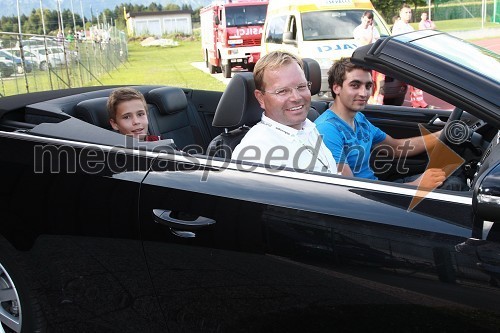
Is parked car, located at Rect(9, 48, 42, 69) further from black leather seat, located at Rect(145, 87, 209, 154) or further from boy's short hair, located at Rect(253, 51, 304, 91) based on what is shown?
boy's short hair, located at Rect(253, 51, 304, 91)

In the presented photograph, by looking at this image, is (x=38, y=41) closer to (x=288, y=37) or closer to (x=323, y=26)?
(x=288, y=37)

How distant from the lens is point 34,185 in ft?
7.33

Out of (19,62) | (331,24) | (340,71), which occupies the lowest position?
(19,62)

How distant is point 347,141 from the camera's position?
9.45 feet

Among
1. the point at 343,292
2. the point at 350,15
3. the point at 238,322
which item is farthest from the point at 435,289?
the point at 350,15

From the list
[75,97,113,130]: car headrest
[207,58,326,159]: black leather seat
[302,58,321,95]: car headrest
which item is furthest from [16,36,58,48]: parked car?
[207,58,326,159]: black leather seat

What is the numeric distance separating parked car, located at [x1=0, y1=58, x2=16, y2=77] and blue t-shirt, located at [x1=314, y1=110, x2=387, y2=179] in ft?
29.5

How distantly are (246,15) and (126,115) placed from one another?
16826 mm

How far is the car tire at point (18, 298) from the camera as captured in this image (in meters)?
2.35

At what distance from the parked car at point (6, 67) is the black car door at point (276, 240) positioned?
946 centimetres

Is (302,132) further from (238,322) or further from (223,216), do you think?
(238,322)

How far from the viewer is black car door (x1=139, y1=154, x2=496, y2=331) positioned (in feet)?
5.42

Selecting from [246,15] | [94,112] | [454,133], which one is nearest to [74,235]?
[94,112]

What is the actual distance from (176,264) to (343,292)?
22.9 inches
